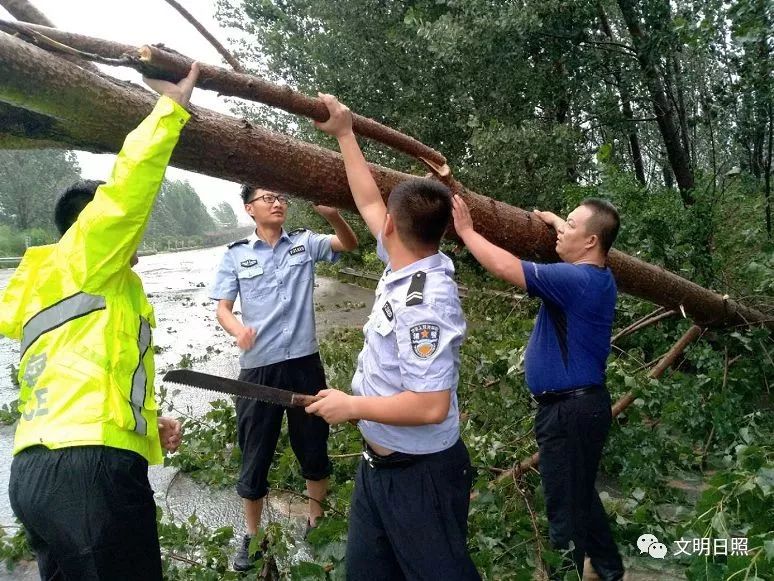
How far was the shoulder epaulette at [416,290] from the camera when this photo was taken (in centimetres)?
163

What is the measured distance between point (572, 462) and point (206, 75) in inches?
81.0

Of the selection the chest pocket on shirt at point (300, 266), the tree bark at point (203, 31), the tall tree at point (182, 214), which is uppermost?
the tree bark at point (203, 31)

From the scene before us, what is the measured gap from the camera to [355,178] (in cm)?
217

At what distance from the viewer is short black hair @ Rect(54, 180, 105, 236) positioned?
5.86ft

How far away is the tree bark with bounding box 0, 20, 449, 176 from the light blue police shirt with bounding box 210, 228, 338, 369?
1.03 metres

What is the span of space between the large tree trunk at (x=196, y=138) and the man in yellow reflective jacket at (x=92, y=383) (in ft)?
0.55

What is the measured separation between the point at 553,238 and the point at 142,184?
200 cm

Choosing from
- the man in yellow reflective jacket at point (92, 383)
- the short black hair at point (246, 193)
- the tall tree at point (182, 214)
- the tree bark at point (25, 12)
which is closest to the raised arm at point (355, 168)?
the man in yellow reflective jacket at point (92, 383)

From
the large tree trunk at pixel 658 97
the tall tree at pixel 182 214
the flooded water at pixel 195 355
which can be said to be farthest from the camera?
the tall tree at pixel 182 214

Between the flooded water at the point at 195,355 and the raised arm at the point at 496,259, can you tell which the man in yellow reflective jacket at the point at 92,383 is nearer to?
the flooded water at the point at 195,355

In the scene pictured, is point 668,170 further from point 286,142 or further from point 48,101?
point 48,101

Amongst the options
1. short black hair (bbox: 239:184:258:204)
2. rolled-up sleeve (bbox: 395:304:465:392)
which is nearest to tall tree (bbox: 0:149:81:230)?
short black hair (bbox: 239:184:258:204)

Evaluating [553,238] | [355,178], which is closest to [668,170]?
[553,238]

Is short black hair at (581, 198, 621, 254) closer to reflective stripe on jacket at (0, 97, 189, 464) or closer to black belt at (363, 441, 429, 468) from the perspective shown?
Answer: black belt at (363, 441, 429, 468)
